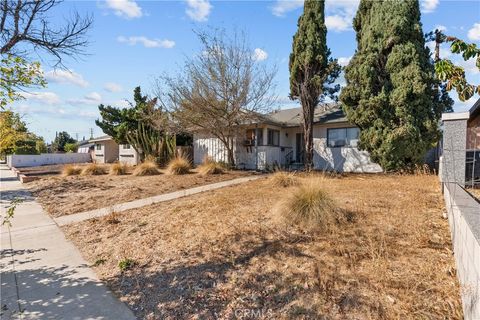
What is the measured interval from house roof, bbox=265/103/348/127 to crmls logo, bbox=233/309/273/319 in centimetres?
1316

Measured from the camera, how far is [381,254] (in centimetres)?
354

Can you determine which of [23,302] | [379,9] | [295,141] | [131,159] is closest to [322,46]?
[379,9]

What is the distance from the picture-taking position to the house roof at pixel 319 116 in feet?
51.2

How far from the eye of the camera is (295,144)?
Result: 61.2 feet

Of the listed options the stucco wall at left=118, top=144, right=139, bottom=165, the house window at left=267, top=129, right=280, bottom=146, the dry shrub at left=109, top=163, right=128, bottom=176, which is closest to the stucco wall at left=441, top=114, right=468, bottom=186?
the house window at left=267, top=129, right=280, bottom=146

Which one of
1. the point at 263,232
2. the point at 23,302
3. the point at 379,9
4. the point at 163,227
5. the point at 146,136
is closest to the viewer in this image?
the point at 23,302

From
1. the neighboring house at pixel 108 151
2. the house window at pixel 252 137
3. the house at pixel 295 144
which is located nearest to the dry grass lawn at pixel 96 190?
the house at pixel 295 144

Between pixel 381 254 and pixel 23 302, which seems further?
pixel 381 254

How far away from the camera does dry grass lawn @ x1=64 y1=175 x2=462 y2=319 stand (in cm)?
A: 280

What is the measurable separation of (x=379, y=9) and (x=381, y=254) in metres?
12.8

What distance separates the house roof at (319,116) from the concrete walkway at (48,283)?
12.1 meters

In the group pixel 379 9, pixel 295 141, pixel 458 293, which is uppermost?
pixel 379 9

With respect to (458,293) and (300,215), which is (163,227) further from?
(458,293)

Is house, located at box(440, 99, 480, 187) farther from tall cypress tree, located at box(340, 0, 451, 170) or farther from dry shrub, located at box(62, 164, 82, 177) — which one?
dry shrub, located at box(62, 164, 82, 177)
